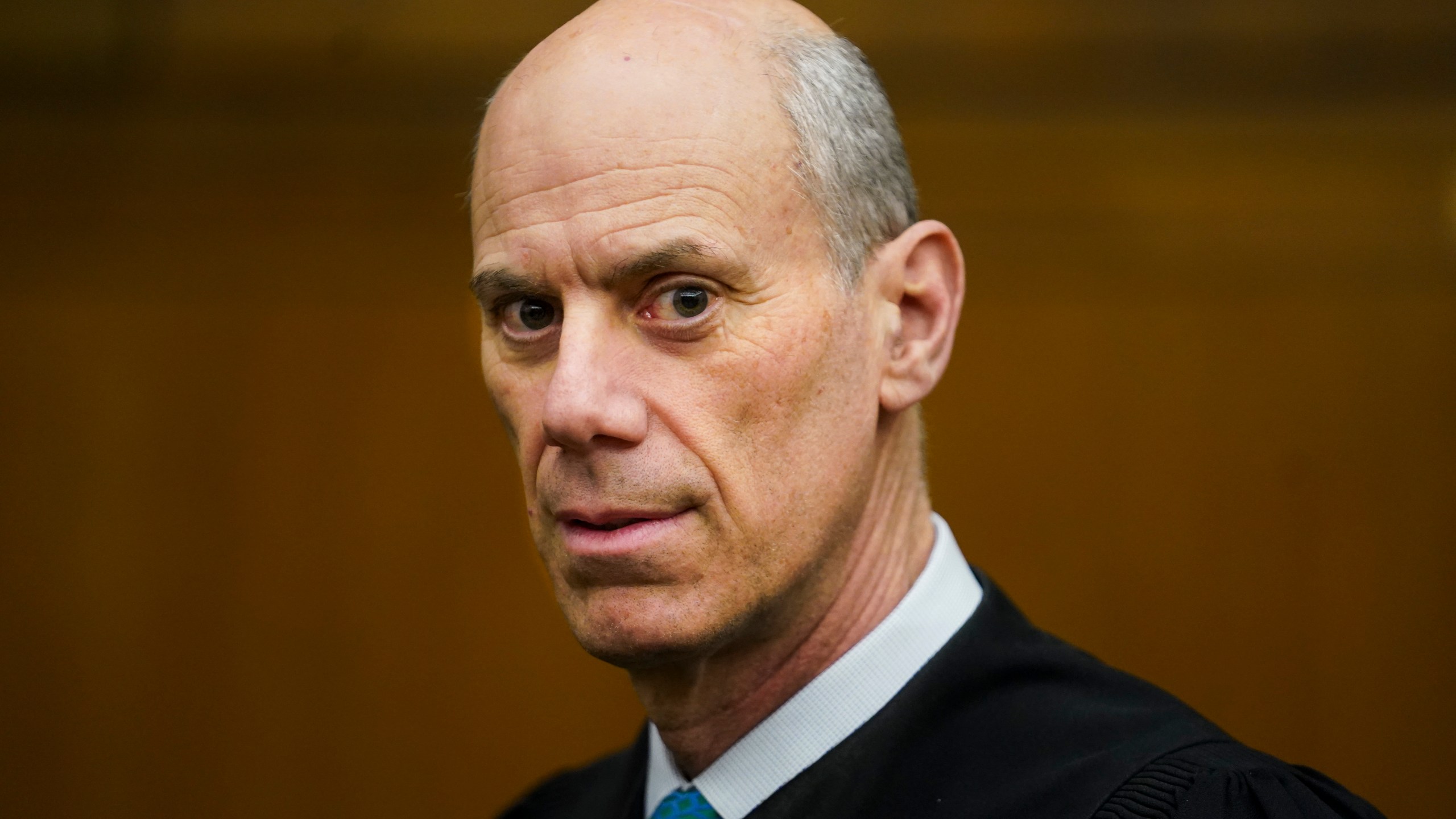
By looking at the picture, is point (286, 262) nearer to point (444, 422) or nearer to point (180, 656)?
point (444, 422)

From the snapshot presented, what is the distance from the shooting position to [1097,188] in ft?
10.7

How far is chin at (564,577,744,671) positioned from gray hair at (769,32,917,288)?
0.43 metres

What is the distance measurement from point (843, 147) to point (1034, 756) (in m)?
0.78

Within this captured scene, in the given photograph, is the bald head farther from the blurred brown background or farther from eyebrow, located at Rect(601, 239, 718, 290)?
the blurred brown background

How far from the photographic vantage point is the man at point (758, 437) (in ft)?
4.58

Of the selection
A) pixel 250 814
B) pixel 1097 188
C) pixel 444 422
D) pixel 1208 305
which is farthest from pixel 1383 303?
pixel 250 814

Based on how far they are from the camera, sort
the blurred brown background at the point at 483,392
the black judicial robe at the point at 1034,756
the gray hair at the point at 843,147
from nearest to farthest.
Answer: the black judicial robe at the point at 1034,756 → the gray hair at the point at 843,147 → the blurred brown background at the point at 483,392

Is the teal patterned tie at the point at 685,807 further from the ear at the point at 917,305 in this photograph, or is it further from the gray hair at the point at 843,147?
the gray hair at the point at 843,147

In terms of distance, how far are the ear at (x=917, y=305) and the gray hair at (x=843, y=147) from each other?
1.4 inches

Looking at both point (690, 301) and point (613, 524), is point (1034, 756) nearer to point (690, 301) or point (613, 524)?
point (613, 524)

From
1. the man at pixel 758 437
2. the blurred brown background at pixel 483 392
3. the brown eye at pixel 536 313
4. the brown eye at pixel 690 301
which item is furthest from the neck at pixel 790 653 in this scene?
the blurred brown background at pixel 483 392

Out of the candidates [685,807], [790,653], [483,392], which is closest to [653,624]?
[790,653]

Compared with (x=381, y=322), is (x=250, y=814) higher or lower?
lower

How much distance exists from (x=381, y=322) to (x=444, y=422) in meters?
0.34
